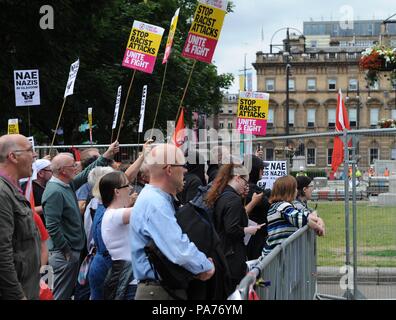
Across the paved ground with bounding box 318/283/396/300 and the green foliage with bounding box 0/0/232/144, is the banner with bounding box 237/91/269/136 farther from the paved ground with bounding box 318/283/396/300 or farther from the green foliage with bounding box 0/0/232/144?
the green foliage with bounding box 0/0/232/144

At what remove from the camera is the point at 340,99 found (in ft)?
42.1

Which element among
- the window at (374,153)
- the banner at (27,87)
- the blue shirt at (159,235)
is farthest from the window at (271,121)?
the blue shirt at (159,235)

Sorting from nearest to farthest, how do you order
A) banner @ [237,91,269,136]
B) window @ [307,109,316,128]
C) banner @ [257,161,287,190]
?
banner @ [257,161,287,190] → banner @ [237,91,269,136] → window @ [307,109,316,128]

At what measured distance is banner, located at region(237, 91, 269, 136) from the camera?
1396 cm

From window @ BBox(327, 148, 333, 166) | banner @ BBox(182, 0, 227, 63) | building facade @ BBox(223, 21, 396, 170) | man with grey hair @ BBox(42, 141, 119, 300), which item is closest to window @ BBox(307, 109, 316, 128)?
building facade @ BBox(223, 21, 396, 170)

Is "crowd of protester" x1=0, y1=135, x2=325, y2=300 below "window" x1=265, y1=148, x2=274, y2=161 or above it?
below

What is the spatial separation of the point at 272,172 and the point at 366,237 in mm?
1924

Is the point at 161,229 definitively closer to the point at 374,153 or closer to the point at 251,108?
the point at 374,153

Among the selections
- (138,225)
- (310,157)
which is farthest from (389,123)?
Answer: (138,225)

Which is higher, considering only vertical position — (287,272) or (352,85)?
(352,85)

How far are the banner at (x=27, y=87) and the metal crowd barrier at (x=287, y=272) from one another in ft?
21.6

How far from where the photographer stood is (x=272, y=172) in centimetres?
A: 1048

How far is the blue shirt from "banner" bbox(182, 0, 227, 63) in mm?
6947

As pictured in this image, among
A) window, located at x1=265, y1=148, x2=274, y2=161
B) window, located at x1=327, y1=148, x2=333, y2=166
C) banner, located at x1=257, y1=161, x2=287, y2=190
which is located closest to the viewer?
window, located at x1=327, y1=148, x2=333, y2=166
